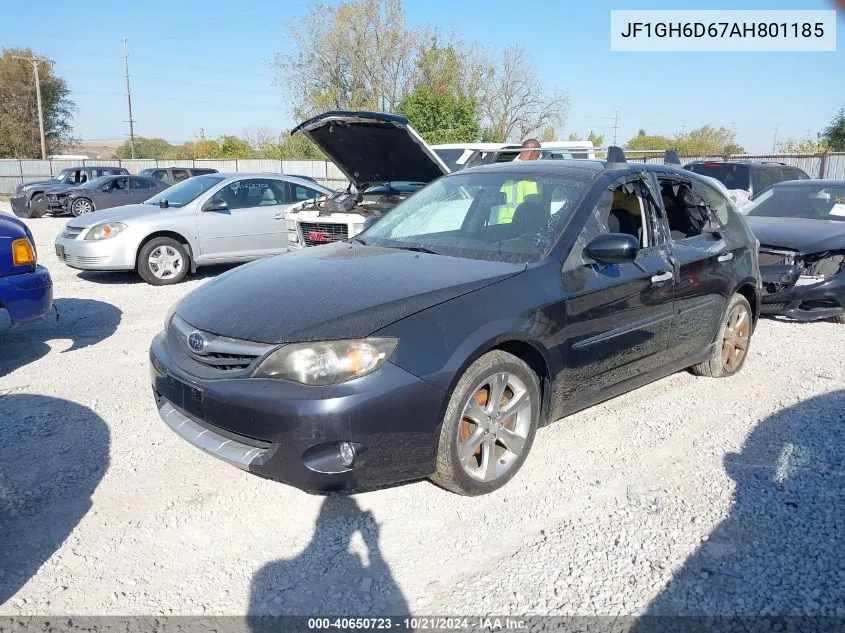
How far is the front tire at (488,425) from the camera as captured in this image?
310cm

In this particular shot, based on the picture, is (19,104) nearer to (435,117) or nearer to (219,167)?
(219,167)

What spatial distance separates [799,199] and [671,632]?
7.29m

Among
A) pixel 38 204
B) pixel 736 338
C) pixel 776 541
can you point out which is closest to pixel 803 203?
pixel 736 338

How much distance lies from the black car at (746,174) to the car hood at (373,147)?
761 cm

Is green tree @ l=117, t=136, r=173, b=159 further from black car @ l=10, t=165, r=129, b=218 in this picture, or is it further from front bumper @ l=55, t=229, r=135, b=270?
front bumper @ l=55, t=229, r=135, b=270

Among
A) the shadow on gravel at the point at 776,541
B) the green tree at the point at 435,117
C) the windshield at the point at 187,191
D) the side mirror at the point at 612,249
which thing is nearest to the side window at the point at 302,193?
the windshield at the point at 187,191

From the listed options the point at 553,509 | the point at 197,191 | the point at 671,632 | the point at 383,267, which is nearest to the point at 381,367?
the point at 383,267

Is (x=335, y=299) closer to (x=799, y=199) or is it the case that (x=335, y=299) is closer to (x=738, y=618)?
(x=738, y=618)

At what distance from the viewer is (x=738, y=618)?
250 centimetres

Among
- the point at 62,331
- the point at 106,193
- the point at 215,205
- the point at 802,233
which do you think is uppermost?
the point at 106,193

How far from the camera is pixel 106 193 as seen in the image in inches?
750

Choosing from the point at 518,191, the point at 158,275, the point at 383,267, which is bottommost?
the point at 158,275

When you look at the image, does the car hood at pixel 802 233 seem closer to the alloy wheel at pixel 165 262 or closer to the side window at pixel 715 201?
the side window at pixel 715 201

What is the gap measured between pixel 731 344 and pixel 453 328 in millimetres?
3118
